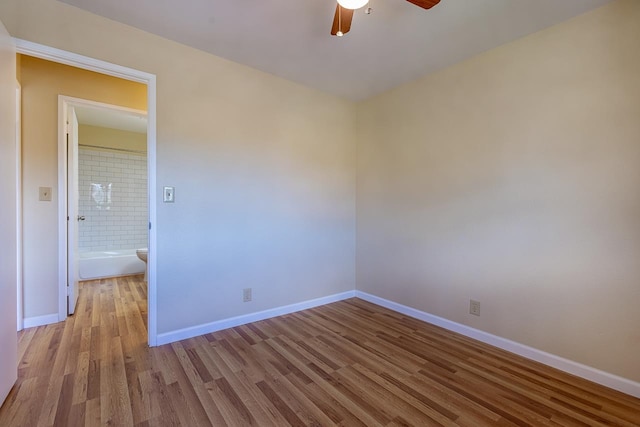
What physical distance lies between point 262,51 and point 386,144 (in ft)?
5.36

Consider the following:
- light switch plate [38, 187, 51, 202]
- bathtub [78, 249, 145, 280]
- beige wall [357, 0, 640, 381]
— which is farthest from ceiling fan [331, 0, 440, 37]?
bathtub [78, 249, 145, 280]

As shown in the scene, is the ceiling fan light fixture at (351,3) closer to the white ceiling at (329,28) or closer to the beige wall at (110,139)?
the white ceiling at (329,28)

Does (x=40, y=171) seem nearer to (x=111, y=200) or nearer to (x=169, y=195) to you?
(x=169, y=195)

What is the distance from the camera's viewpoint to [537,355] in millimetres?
2152

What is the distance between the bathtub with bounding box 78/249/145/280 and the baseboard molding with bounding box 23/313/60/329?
6.04 ft

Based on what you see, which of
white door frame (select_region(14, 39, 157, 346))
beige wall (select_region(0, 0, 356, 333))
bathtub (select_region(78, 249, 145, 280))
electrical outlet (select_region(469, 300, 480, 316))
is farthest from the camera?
bathtub (select_region(78, 249, 145, 280))

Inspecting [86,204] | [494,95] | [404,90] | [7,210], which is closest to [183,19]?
[7,210]

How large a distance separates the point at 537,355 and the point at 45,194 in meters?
4.51

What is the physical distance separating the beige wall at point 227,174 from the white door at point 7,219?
399 millimetres

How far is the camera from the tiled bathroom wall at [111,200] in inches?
195

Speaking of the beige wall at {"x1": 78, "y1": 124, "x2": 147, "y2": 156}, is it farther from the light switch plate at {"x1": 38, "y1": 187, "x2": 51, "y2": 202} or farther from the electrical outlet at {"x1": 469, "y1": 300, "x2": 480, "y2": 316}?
the electrical outlet at {"x1": 469, "y1": 300, "x2": 480, "y2": 316}

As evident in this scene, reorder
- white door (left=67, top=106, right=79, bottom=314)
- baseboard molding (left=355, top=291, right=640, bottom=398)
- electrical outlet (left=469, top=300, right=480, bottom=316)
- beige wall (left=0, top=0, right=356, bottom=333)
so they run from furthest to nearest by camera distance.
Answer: white door (left=67, top=106, right=79, bottom=314), electrical outlet (left=469, top=300, right=480, bottom=316), beige wall (left=0, top=0, right=356, bottom=333), baseboard molding (left=355, top=291, right=640, bottom=398)

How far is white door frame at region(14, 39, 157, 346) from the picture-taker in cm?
195

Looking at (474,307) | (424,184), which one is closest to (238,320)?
(474,307)
